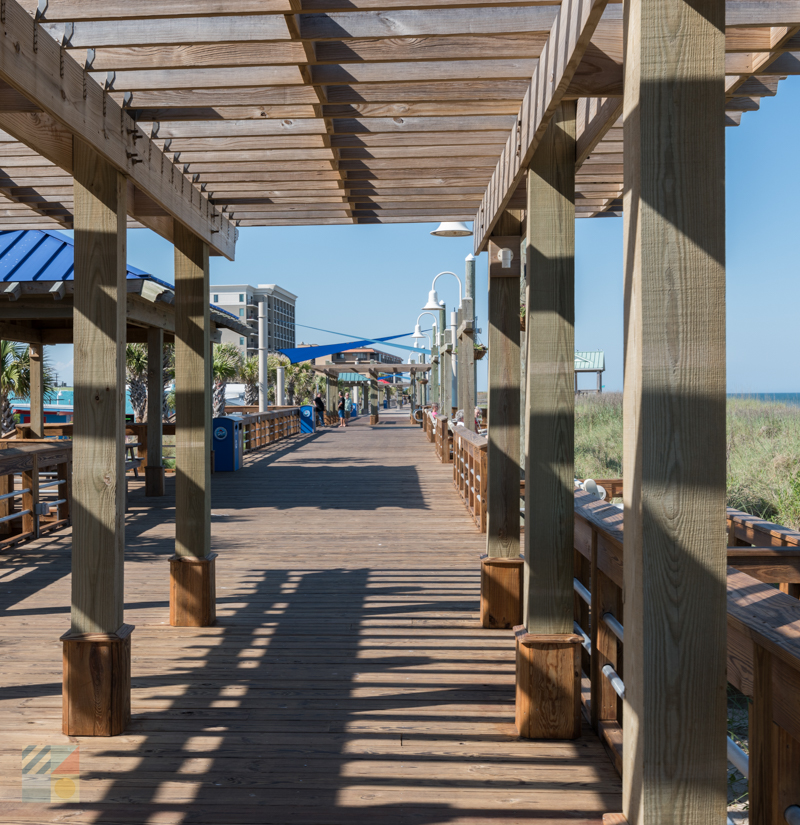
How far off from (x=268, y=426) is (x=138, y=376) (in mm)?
9984

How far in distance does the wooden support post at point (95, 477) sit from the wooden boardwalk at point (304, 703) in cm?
22

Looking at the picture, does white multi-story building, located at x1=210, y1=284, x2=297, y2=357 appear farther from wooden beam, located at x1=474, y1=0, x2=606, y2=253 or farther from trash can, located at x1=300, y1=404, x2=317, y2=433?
wooden beam, located at x1=474, y1=0, x2=606, y2=253

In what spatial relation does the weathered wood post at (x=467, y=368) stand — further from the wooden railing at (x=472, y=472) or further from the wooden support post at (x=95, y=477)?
Answer: the wooden support post at (x=95, y=477)

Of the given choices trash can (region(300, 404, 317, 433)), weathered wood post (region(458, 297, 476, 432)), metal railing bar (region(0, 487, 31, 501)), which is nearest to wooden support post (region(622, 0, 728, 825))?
metal railing bar (region(0, 487, 31, 501))

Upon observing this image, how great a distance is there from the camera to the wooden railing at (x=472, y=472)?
8.10m

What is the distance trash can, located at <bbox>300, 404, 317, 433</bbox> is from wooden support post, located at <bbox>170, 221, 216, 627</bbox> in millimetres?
20087

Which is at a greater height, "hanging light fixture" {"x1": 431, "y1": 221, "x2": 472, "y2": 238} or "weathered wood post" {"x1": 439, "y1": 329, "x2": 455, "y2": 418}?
"hanging light fixture" {"x1": 431, "y1": 221, "x2": 472, "y2": 238}

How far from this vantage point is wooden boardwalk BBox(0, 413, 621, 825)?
2.81 m

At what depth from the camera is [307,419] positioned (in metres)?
25.2

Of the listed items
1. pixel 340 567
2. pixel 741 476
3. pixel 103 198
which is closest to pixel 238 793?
pixel 103 198

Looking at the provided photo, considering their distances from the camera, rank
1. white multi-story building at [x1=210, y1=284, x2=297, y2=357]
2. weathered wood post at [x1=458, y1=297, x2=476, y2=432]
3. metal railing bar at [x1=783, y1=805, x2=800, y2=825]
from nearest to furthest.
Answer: metal railing bar at [x1=783, y1=805, x2=800, y2=825]
weathered wood post at [x1=458, y1=297, x2=476, y2=432]
white multi-story building at [x1=210, y1=284, x2=297, y2=357]

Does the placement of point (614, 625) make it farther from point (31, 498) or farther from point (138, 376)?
point (138, 376)

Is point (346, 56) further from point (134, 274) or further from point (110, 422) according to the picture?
point (134, 274)

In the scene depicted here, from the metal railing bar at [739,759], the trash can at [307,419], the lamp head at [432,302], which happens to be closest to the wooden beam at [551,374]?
the metal railing bar at [739,759]
